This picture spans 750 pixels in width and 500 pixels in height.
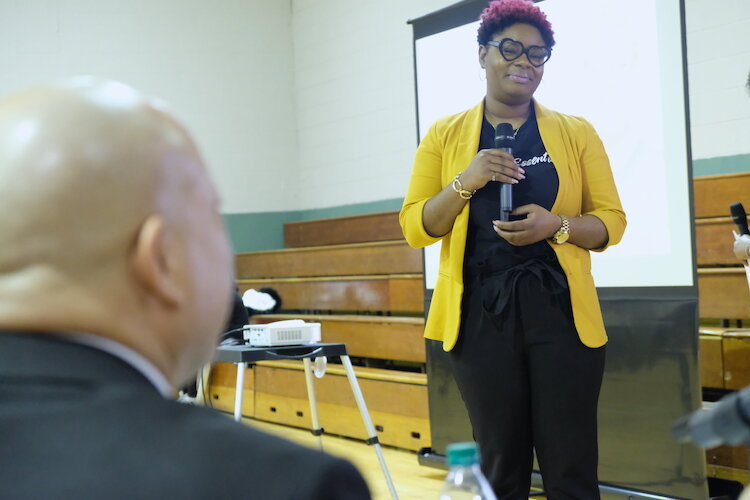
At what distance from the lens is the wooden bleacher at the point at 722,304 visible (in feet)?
9.14

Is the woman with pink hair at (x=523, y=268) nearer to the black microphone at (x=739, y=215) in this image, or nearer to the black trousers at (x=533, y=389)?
the black trousers at (x=533, y=389)

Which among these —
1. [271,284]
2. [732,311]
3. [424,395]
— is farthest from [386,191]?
[732,311]

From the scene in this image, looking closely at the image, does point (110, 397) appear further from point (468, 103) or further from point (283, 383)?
point (283, 383)

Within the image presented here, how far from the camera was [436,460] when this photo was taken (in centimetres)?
340

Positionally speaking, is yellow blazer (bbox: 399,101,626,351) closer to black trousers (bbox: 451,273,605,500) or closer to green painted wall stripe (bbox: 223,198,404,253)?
black trousers (bbox: 451,273,605,500)

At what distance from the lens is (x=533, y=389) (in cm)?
178

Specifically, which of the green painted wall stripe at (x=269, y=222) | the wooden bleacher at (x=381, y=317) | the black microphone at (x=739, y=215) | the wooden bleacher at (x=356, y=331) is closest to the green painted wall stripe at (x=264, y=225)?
the green painted wall stripe at (x=269, y=222)

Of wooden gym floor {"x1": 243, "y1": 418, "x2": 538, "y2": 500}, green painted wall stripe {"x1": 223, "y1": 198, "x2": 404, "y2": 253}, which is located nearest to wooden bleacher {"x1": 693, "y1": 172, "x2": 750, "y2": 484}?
wooden gym floor {"x1": 243, "y1": 418, "x2": 538, "y2": 500}

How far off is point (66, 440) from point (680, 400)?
250 cm

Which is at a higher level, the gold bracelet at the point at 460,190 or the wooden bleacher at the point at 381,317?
the gold bracelet at the point at 460,190

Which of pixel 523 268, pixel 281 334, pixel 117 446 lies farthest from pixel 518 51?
pixel 117 446

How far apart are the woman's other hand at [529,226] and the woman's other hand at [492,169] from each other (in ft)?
0.25

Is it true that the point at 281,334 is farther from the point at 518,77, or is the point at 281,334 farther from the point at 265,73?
the point at 265,73

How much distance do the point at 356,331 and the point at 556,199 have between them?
273 cm
